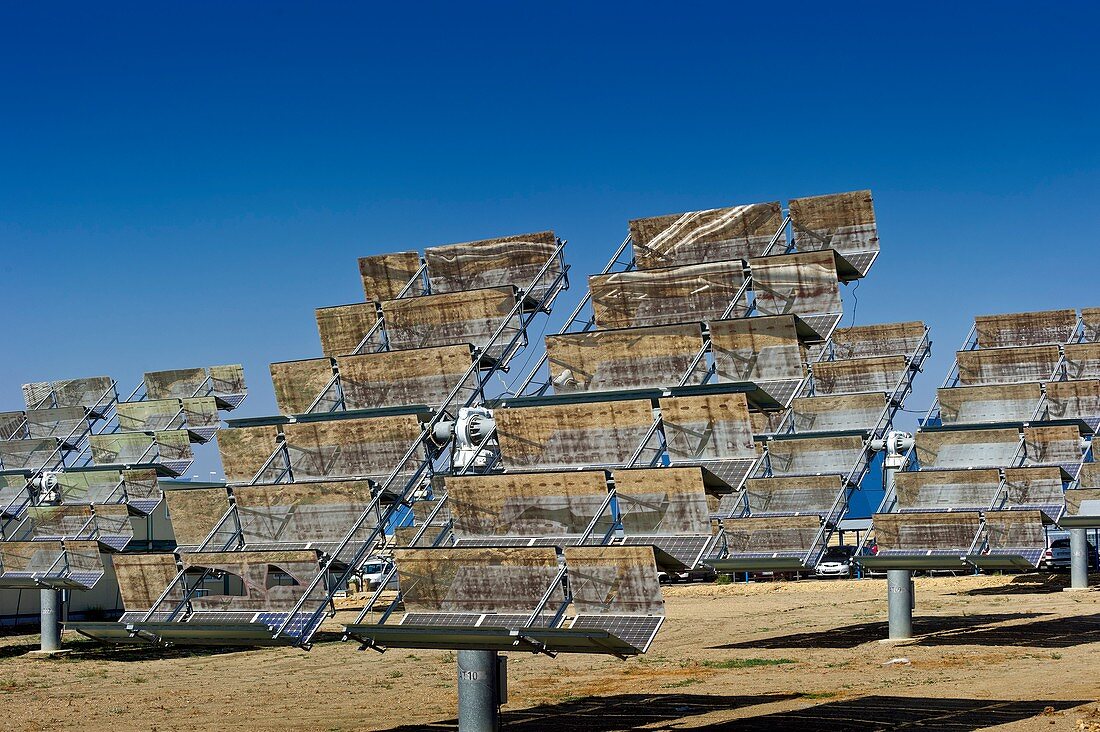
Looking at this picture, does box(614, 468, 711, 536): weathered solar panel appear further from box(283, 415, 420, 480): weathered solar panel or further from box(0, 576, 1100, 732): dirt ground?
box(0, 576, 1100, 732): dirt ground

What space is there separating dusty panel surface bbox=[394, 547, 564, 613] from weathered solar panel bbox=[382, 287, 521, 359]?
510cm

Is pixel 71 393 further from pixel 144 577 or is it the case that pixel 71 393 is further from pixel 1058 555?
pixel 1058 555

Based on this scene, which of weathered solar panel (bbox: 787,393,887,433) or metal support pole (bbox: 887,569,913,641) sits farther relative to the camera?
weathered solar panel (bbox: 787,393,887,433)

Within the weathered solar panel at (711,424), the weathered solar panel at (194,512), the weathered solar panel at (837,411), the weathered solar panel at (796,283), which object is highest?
the weathered solar panel at (796,283)

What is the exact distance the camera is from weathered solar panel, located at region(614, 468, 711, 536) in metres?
19.8

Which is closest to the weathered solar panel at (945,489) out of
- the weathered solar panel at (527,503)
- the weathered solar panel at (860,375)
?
the weathered solar panel at (860,375)

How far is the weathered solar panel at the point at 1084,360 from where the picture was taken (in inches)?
1705

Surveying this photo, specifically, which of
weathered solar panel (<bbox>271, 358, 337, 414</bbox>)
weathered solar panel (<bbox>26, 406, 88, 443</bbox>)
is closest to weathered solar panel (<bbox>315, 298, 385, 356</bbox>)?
weathered solar panel (<bbox>271, 358, 337, 414</bbox>)

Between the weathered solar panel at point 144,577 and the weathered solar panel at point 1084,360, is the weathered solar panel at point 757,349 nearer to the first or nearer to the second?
the weathered solar panel at point 144,577

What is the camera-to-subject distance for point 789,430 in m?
44.2

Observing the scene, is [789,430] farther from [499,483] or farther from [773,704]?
[499,483]

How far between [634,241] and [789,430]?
19328mm

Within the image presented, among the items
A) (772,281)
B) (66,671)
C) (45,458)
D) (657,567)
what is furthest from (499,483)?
(45,458)

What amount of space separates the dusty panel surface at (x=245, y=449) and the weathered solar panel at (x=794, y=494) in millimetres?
18508
